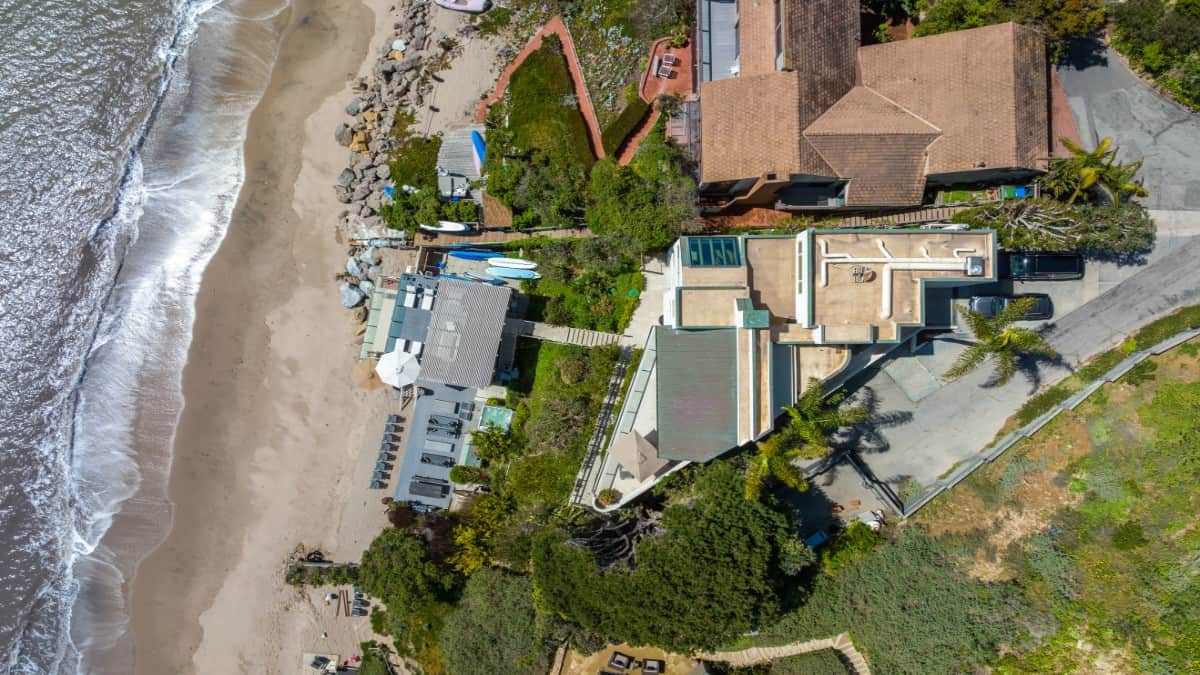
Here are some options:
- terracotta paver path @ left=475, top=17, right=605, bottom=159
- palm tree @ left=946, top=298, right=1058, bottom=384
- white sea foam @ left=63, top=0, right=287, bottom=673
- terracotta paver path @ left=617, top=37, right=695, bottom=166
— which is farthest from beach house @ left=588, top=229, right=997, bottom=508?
white sea foam @ left=63, top=0, right=287, bottom=673

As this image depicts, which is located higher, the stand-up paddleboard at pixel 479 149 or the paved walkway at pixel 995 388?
the stand-up paddleboard at pixel 479 149

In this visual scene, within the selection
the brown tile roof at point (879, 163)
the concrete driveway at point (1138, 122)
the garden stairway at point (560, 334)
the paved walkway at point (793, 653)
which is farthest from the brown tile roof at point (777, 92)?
the paved walkway at point (793, 653)

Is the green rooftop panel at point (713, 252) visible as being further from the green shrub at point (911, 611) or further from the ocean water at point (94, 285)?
the ocean water at point (94, 285)

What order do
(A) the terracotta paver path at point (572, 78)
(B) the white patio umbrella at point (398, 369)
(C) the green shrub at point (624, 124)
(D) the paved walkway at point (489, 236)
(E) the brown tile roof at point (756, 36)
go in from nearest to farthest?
(E) the brown tile roof at point (756, 36) < (B) the white patio umbrella at point (398, 369) < (C) the green shrub at point (624, 124) < (D) the paved walkway at point (489, 236) < (A) the terracotta paver path at point (572, 78)

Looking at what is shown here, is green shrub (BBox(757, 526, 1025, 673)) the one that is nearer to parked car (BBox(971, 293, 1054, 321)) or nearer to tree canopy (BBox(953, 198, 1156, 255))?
parked car (BBox(971, 293, 1054, 321))

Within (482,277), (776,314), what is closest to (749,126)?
(776,314)

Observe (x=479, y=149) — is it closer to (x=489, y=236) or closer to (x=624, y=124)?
(x=489, y=236)

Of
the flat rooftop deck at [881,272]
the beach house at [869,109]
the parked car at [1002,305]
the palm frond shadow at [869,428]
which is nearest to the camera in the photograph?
the flat rooftop deck at [881,272]
